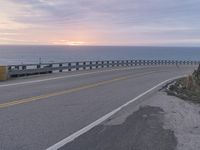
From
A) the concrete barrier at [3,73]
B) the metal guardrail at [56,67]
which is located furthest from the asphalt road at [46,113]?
the metal guardrail at [56,67]

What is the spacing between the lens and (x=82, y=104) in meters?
16.2

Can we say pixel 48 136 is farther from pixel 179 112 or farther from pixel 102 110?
pixel 179 112

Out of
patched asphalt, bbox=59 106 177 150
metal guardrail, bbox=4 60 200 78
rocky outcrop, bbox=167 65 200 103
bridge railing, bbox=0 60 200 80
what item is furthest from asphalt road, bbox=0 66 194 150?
metal guardrail, bbox=4 60 200 78

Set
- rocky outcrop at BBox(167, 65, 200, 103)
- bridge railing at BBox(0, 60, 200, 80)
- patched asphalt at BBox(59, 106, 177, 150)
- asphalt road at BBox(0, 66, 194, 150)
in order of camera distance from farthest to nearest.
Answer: bridge railing at BBox(0, 60, 200, 80) < rocky outcrop at BBox(167, 65, 200, 103) < asphalt road at BBox(0, 66, 194, 150) < patched asphalt at BBox(59, 106, 177, 150)

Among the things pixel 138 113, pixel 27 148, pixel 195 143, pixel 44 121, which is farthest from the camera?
pixel 138 113

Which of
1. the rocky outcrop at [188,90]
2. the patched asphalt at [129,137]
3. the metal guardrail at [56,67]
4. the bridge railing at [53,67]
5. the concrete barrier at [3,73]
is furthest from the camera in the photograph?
the metal guardrail at [56,67]

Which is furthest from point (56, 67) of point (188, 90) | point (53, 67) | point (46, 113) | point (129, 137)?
point (129, 137)

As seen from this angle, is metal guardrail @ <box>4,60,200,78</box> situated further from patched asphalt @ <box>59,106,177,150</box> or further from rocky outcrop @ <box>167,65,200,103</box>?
patched asphalt @ <box>59,106,177,150</box>

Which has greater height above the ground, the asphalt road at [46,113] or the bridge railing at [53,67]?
the asphalt road at [46,113]

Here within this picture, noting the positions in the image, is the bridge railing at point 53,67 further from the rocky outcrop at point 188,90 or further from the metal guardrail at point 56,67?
the rocky outcrop at point 188,90

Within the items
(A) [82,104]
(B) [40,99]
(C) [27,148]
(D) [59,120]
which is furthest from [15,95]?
(C) [27,148]

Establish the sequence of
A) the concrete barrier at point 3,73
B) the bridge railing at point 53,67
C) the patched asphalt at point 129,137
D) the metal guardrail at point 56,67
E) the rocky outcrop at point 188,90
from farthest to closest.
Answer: the metal guardrail at point 56,67
the bridge railing at point 53,67
the concrete barrier at point 3,73
the rocky outcrop at point 188,90
the patched asphalt at point 129,137

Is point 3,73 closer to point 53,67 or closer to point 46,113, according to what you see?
point 53,67

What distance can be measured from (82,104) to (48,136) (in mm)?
5928
